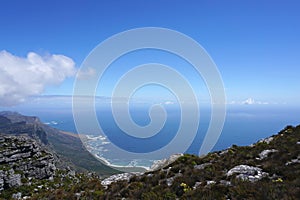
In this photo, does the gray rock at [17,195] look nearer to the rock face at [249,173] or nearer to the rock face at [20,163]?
the rock face at [20,163]

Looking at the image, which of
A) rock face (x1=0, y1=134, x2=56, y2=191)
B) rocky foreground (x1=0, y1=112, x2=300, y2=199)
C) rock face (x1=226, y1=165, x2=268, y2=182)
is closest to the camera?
rocky foreground (x1=0, y1=112, x2=300, y2=199)

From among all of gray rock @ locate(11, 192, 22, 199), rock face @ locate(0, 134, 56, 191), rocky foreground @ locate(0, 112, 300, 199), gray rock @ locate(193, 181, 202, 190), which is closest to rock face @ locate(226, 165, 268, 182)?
rocky foreground @ locate(0, 112, 300, 199)

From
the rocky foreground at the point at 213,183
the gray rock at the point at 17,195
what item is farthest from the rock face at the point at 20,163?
the rocky foreground at the point at 213,183

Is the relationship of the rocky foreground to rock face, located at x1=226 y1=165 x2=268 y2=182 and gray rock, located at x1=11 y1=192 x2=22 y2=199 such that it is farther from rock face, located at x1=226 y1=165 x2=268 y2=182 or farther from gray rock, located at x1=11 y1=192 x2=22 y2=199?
gray rock, located at x1=11 y1=192 x2=22 y2=199

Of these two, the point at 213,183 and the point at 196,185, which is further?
the point at 196,185

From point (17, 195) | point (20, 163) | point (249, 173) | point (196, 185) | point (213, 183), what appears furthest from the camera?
point (20, 163)

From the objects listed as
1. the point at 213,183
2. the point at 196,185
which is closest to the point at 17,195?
the point at 196,185

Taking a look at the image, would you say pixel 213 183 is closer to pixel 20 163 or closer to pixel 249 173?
pixel 249 173

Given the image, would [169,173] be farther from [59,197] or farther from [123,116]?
[59,197]

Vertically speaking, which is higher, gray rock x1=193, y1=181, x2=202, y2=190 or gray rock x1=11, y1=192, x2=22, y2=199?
gray rock x1=193, y1=181, x2=202, y2=190
